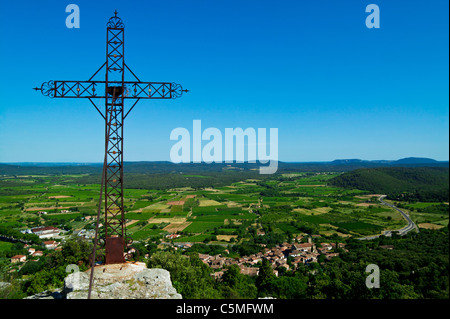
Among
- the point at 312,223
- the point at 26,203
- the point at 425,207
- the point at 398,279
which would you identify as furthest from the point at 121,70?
the point at 26,203

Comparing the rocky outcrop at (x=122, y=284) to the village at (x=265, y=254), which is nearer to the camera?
the rocky outcrop at (x=122, y=284)

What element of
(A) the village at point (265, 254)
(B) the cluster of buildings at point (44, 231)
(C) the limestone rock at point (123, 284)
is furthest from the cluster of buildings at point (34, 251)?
(C) the limestone rock at point (123, 284)

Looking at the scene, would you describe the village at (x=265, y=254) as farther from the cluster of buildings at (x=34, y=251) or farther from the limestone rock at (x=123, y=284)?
the limestone rock at (x=123, y=284)

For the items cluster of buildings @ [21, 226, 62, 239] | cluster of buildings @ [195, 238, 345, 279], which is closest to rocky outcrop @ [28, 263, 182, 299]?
cluster of buildings @ [195, 238, 345, 279]

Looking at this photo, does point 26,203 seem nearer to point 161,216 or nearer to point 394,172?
point 161,216

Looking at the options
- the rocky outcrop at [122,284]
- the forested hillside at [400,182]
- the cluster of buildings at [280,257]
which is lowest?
the cluster of buildings at [280,257]

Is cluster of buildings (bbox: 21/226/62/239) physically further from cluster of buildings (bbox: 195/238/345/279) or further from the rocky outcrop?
the rocky outcrop

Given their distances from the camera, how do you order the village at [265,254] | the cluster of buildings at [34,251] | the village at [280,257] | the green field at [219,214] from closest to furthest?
the village at [280,257], the village at [265,254], the cluster of buildings at [34,251], the green field at [219,214]
